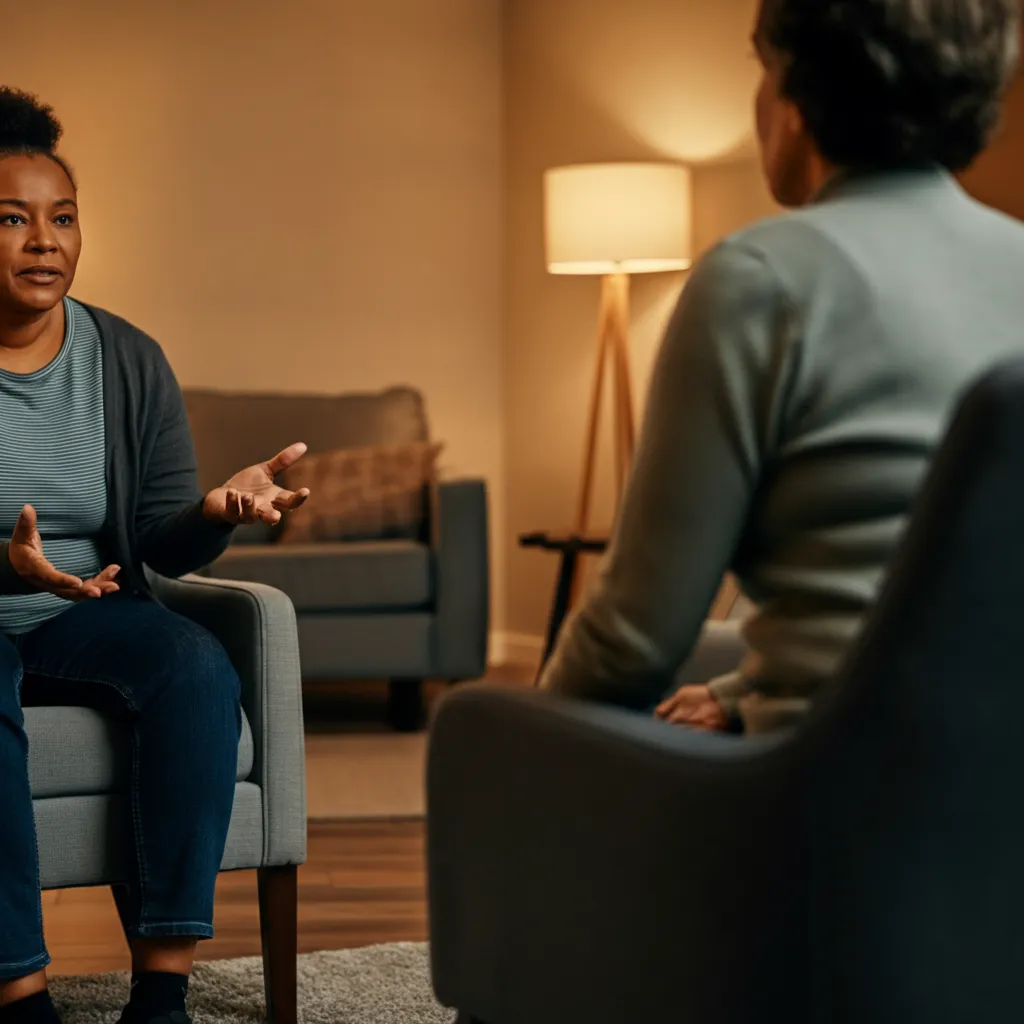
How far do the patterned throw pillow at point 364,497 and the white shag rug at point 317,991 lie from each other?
229 centimetres

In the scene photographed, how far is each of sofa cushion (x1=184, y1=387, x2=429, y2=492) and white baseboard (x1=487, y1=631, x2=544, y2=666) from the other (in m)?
0.99

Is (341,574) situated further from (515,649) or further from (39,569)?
(39,569)

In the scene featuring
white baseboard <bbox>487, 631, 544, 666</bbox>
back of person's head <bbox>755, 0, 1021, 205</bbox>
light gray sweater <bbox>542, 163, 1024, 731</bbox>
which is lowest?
white baseboard <bbox>487, 631, 544, 666</bbox>

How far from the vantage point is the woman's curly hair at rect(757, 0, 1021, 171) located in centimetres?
105

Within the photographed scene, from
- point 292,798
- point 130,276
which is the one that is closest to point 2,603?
point 292,798

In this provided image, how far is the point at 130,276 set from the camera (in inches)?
216

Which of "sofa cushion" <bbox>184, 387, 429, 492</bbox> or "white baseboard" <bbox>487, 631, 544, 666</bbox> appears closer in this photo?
"sofa cushion" <bbox>184, 387, 429, 492</bbox>

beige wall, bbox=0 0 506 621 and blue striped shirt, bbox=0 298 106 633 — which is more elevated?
beige wall, bbox=0 0 506 621

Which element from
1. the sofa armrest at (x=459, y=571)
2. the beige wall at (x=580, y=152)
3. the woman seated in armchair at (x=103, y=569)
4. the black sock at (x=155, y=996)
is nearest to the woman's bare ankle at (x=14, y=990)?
the woman seated in armchair at (x=103, y=569)

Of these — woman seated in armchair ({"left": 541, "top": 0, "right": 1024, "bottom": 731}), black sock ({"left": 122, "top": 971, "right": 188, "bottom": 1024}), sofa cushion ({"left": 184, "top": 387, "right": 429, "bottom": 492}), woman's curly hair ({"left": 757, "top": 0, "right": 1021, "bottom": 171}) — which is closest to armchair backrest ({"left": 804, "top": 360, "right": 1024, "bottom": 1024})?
woman seated in armchair ({"left": 541, "top": 0, "right": 1024, "bottom": 731})

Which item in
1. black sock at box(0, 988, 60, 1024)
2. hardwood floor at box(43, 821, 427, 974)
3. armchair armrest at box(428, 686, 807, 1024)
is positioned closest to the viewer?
armchair armrest at box(428, 686, 807, 1024)

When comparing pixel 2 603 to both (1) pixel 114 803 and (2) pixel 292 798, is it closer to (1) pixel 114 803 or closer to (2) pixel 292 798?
(1) pixel 114 803

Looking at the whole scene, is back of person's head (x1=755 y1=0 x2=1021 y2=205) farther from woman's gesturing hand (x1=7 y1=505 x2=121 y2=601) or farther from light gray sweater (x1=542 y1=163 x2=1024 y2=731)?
woman's gesturing hand (x1=7 y1=505 x2=121 y2=601)

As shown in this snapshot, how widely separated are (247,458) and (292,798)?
3038 mm
